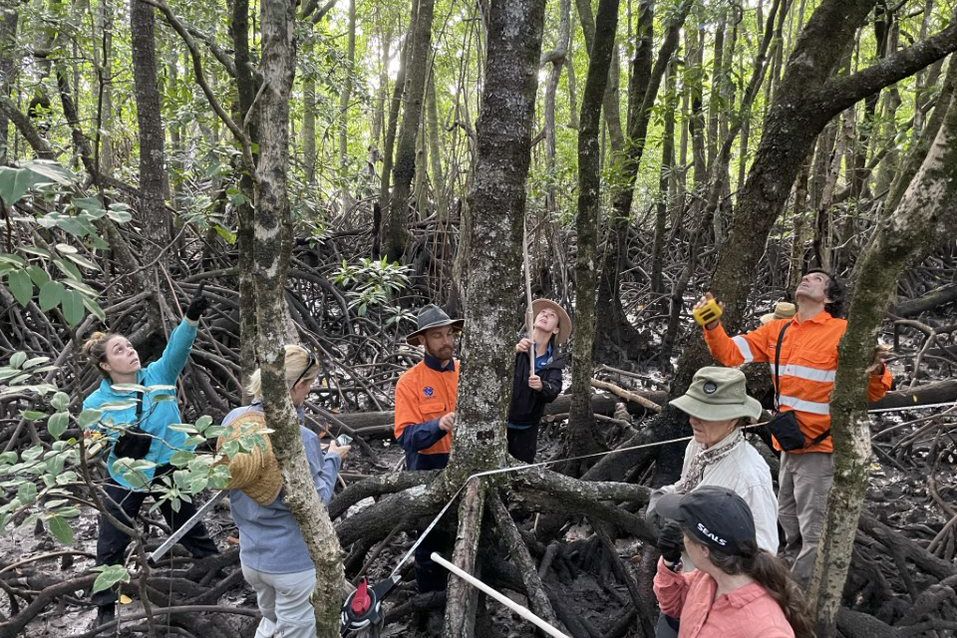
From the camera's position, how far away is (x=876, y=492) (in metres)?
4.02

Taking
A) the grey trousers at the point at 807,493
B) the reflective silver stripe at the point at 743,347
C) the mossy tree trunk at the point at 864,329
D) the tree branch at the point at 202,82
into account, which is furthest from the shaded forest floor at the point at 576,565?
the tree branch at the point at 202,82

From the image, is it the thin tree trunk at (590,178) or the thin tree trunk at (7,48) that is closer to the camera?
the thin tree trunk at (590,178)

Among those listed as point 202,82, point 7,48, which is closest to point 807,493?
point 202,82

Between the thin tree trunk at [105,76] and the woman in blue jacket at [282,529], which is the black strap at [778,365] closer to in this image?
the woman in blue jacket at [282,529]

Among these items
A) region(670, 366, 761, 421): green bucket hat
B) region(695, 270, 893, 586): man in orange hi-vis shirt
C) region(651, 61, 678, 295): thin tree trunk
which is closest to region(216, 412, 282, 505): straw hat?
region(670, 366, 761, 421): green bucket hat

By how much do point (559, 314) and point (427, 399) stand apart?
986 millimetres

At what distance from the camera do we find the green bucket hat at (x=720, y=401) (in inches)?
77.3

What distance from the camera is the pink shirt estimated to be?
1388mm

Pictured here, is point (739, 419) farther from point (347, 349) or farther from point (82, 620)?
point (347, 349)

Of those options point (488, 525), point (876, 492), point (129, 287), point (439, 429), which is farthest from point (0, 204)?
point (876, 492)

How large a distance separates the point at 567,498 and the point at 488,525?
0.34 meters

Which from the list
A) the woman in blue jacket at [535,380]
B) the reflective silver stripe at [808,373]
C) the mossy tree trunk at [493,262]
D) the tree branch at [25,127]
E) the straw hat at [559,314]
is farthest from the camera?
the tree branch at [25,127]

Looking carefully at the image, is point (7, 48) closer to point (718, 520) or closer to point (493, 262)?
point (493, 262)

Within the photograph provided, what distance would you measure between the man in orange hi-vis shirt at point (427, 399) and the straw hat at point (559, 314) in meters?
0.73
